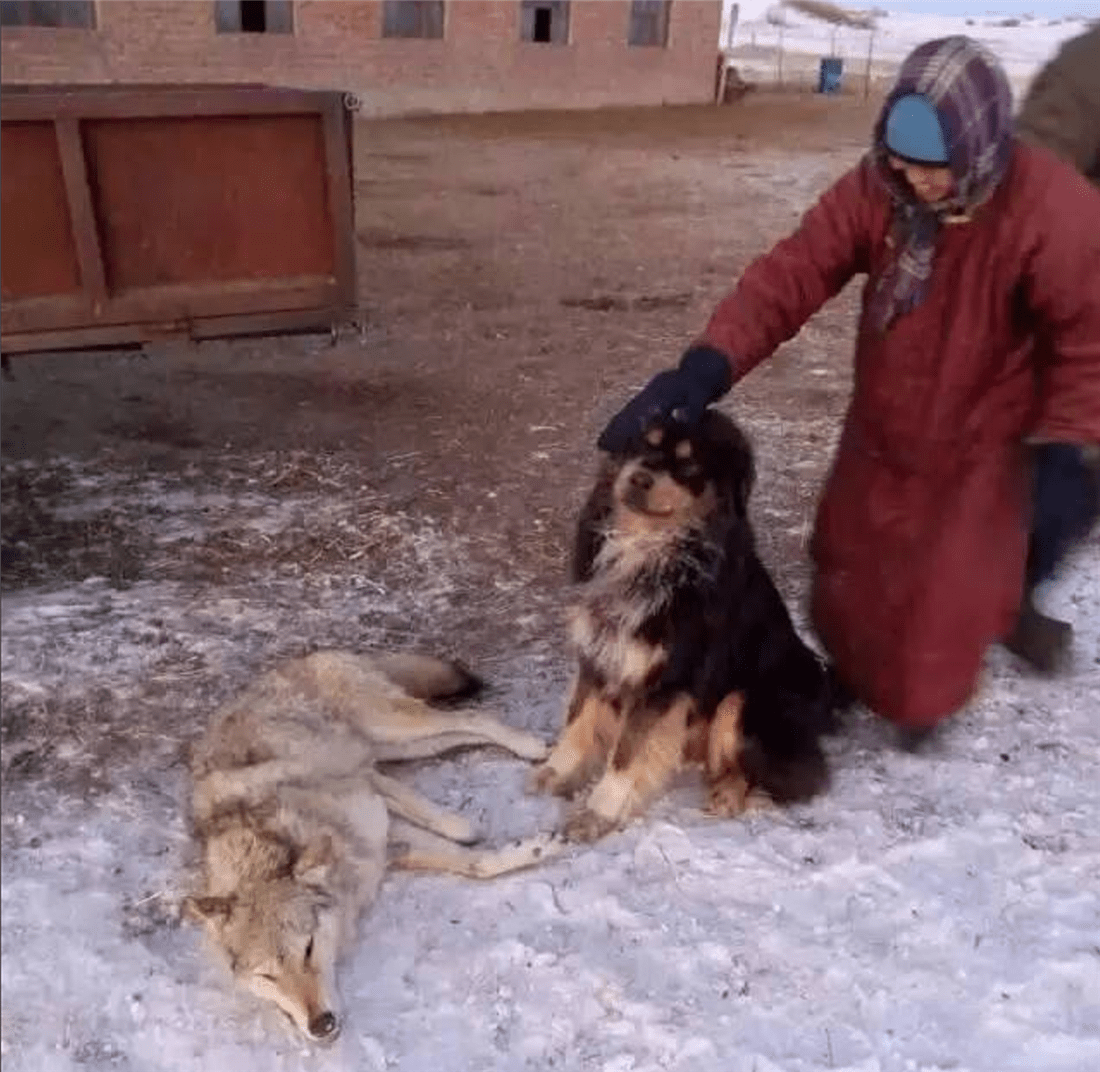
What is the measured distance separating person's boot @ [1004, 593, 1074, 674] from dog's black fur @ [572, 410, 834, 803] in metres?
1.08

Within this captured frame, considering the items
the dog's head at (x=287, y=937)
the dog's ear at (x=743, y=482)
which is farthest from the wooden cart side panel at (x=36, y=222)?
the dog's ear at (x=743, y=482)

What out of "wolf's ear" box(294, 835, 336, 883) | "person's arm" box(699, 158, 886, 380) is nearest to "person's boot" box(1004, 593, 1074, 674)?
"person's arm" box(699, 158, 886, 380)

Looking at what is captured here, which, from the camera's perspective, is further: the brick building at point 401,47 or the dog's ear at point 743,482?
the brick building at point 401,47

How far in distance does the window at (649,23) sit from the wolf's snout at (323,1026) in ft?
63.2

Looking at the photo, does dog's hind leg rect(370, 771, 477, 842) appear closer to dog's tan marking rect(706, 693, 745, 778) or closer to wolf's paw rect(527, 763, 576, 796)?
wolf's paw rect(527, 763, 576, 796)

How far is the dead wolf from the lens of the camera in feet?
9.05

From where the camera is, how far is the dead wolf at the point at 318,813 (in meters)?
2.76

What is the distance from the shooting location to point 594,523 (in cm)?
332

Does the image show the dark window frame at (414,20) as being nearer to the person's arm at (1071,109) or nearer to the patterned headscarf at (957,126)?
the person's arm at (1071,109)

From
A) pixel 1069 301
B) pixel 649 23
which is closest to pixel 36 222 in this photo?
pixel 1069 301

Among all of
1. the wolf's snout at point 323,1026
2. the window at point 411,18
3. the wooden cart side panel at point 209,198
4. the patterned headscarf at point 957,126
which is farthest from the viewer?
the window at point 411,18

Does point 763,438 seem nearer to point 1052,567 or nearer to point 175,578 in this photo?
point 1052,567

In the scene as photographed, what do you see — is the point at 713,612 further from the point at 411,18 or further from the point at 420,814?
the point at 411,18

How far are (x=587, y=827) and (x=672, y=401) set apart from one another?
3.99 ft
